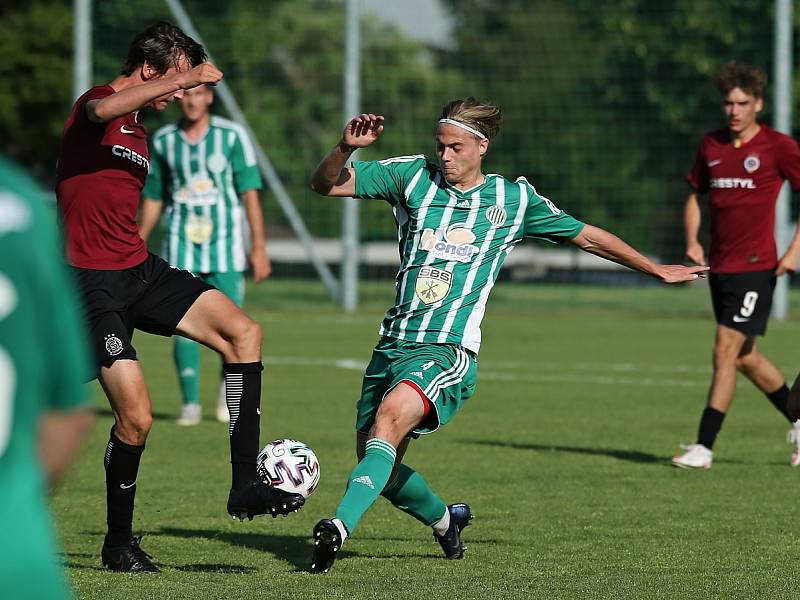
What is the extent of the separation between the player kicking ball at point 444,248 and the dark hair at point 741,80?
3069mm

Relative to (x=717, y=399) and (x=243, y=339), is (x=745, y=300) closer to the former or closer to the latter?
(x=717, y=399)

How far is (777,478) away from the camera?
8.22m

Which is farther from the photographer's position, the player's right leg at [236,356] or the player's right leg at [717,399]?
the player's right leg at [717,399]

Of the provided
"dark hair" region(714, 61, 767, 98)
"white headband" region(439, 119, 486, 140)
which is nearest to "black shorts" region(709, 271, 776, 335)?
"dark hair" region(714, 61, 767, 98)

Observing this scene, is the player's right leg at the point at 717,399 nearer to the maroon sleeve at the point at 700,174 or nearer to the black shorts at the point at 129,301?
the maroon sleeve at the point at 700,174

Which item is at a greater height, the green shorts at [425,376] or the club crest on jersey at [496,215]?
the club crest on jersey at [496,215]

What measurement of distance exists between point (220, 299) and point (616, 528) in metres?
2.16

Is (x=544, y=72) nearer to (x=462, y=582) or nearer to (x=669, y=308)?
(x=669, y=308)

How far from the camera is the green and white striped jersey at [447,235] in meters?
5.92

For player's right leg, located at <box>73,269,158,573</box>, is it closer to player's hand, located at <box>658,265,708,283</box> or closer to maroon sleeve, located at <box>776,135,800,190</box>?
player's hand, located at <box>658,265,708,283</box>

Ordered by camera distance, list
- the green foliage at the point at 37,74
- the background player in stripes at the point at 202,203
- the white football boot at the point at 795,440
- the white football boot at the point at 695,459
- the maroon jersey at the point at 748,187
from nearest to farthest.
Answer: the white football boot at the point at 795,440
the white football boot at the point at 695,459
the maroon jersey at the point at 748,187
the background player in stripes at the point at 202,203
the green foliage at the point at 37,74

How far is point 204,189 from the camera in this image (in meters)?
10.7

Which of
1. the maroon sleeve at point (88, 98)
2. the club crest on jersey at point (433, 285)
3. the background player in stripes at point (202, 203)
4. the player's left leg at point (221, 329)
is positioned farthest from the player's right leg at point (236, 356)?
the background player in stripes at point (202, 203)

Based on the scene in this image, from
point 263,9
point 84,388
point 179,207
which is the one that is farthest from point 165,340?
point 263,9
